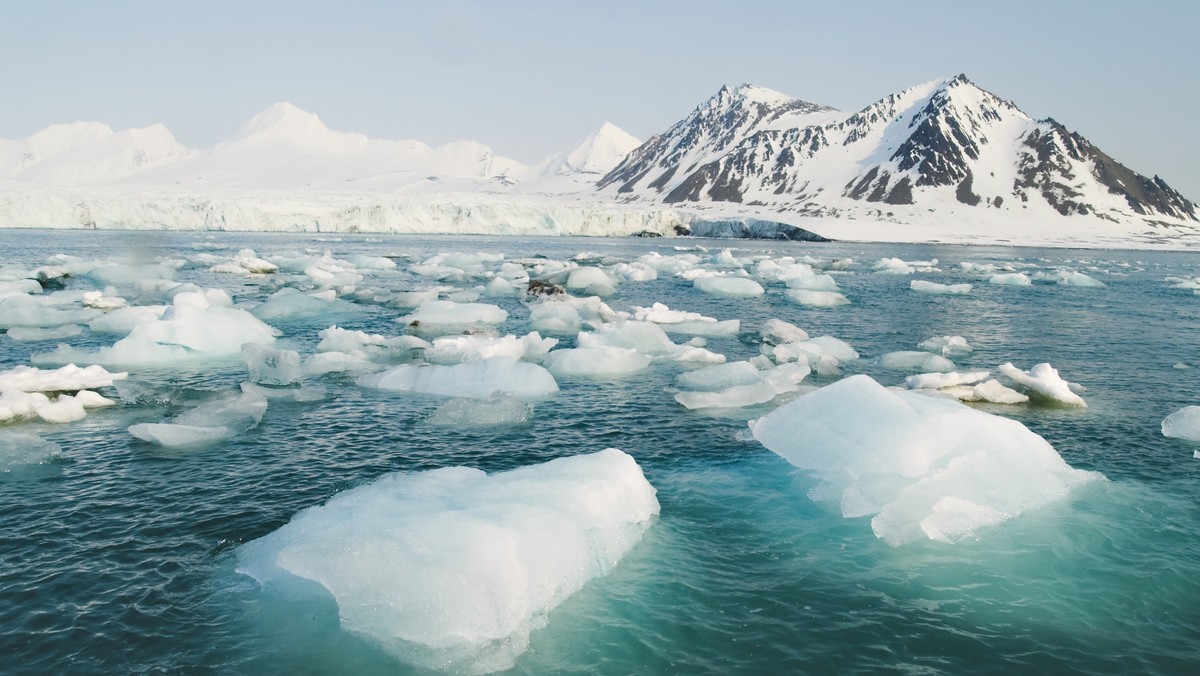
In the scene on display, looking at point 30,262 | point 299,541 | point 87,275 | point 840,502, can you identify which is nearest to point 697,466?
point 840,502

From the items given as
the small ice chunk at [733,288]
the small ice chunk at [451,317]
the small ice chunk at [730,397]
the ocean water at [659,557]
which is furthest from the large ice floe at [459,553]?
the small ice chunk at [733,288]

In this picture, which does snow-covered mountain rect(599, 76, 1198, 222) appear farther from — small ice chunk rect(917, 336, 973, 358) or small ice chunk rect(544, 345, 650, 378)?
small ice chunk rect(544, 345, 650, 378)

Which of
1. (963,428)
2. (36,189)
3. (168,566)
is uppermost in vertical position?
(36,189)

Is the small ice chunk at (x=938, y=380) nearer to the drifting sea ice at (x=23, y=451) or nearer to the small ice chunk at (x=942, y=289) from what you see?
the drifting sea ice at (x=23, y=451)

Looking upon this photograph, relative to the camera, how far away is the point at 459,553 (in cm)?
756

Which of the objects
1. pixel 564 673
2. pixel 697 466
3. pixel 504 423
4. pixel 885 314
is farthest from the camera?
pixel 885 314

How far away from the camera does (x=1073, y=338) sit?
27719mm

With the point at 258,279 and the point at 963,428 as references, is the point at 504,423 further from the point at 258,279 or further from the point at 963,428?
the point at 258,279

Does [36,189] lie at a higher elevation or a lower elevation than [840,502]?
higher

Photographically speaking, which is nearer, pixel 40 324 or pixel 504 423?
pixel 504 423

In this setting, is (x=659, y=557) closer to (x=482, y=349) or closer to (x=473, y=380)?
(x=473, y=380)

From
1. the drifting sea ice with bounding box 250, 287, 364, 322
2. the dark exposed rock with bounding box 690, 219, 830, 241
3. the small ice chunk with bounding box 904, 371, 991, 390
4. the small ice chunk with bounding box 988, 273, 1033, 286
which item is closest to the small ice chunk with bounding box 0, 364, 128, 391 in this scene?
the drifting sea ice with bounding box 250, 287, 364, 322

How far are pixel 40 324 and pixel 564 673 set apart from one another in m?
26.7

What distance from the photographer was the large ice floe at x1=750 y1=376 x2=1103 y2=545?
9859 millimetres
